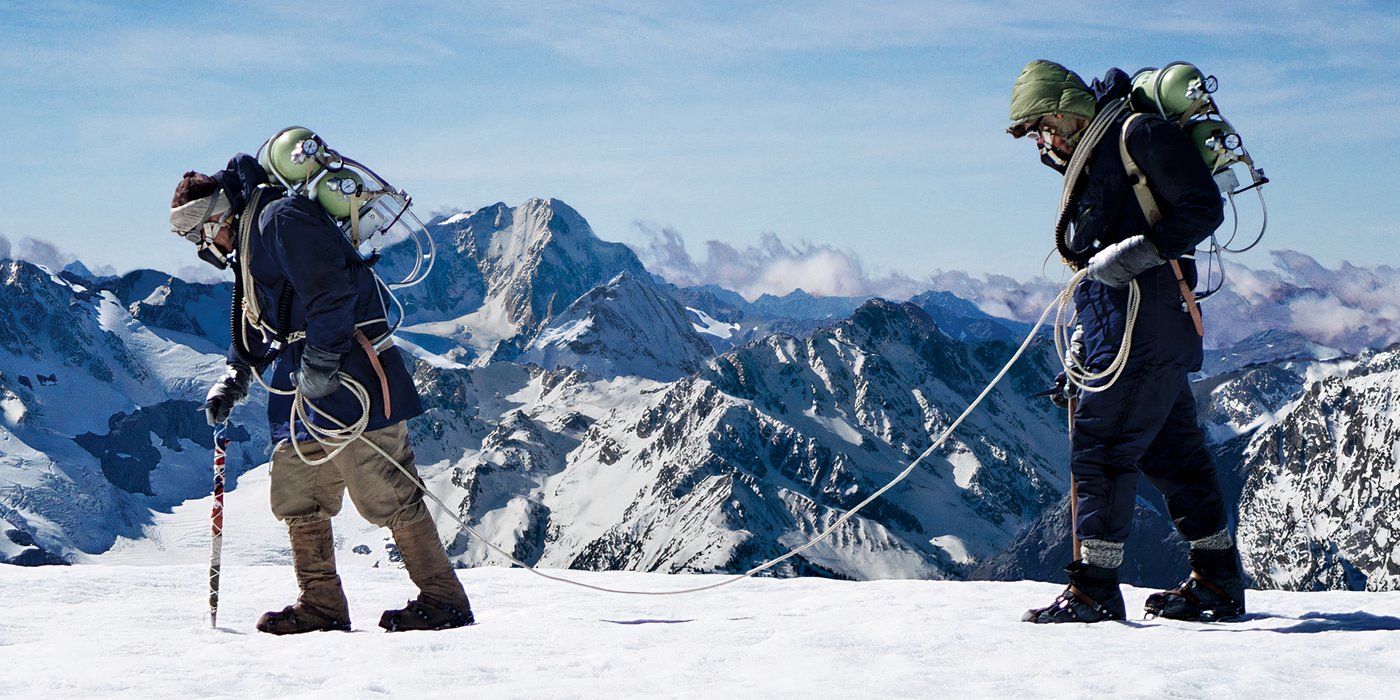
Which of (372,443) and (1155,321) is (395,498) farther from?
(1155,321)

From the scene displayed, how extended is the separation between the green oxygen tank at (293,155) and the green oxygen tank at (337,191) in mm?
110

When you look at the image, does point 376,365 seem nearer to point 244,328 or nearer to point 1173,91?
point 244,328

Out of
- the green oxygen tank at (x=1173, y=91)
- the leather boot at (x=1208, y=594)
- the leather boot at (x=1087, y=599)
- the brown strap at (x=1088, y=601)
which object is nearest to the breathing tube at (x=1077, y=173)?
the green oxygen tank at (x=1173, y=91)

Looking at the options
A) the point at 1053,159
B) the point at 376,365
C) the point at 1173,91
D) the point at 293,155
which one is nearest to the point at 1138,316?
the point at 1053,159

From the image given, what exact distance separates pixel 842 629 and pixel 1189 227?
321cm

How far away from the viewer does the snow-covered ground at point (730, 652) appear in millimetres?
5438

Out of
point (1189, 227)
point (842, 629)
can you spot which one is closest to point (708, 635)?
point (842, 629)

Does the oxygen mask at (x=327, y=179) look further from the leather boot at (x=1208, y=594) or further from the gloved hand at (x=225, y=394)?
the leather boot at (x=1208, y=594)

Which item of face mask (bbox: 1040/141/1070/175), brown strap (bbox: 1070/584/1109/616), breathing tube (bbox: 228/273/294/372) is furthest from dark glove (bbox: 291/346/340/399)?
brown strap (bbox: 1070/584/1109/616)

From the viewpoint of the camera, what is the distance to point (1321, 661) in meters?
5.79

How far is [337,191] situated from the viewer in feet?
25.9

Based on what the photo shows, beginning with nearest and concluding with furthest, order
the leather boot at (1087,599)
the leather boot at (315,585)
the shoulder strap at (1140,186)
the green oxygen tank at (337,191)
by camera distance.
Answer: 1. the shoulder strap at (1140,186)
2. the leather boot at (1087,599)
3. the green oxygen tank at (337,191)
4. the leather boot at (315,585)

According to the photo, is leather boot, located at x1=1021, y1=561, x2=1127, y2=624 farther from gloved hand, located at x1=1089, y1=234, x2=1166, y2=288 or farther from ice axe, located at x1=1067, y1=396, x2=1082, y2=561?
gloved hand, located at x1=1089, y1=234, x2=1166, y2=288

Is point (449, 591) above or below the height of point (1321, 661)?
above
